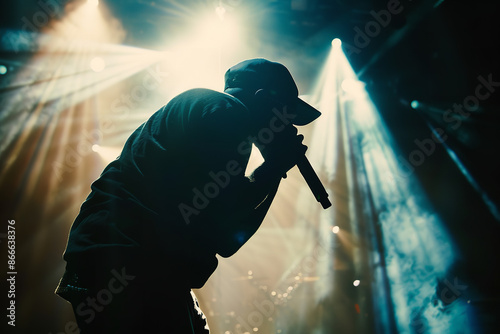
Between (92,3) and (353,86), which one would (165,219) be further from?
(353,86)

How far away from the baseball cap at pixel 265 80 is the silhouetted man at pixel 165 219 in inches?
14.7

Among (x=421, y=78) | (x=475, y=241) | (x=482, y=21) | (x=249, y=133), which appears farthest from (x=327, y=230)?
(x=249, y=133)

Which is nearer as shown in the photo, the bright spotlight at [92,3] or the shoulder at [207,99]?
the shoulder at [207,99]

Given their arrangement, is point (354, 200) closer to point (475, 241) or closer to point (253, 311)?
point (475, 241)

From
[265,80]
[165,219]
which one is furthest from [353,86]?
[165,219]

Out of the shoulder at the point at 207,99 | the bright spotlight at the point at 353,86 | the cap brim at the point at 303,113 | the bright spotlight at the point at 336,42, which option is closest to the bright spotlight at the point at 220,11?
the bright spotlight at the point at 336,42

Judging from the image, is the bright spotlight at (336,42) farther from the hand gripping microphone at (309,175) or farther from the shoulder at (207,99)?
the shoulder at (207,99)

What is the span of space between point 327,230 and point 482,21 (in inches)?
382

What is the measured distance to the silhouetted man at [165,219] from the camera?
43.1 inches

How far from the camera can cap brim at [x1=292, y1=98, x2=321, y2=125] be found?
2076mm

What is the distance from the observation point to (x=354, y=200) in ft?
34.8

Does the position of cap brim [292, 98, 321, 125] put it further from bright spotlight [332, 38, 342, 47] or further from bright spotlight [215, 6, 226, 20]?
bright spotlight [332, 38, 342, 47]

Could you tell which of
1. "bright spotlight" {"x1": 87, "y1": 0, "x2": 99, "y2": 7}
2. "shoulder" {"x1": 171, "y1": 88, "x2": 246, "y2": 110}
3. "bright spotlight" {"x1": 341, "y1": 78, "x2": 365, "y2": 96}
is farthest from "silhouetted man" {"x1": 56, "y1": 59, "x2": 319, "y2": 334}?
"bright spotlight" {"x1": 341, "y1": 78, "x2": 365, "y2": 96}

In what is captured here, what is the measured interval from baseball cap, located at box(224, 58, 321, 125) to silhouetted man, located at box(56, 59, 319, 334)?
1.22ft
